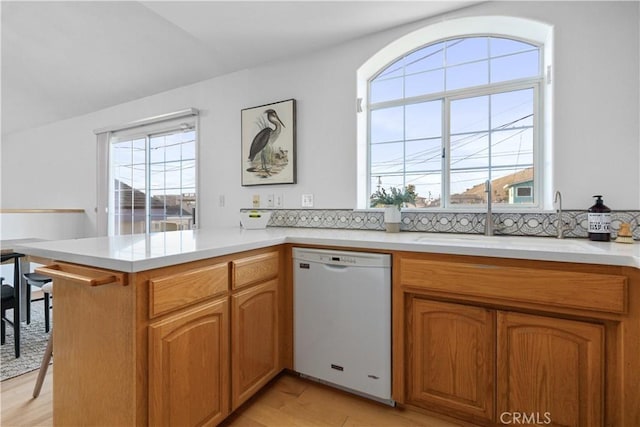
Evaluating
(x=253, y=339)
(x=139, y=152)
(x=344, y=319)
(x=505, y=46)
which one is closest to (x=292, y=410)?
(x=253, y=339)

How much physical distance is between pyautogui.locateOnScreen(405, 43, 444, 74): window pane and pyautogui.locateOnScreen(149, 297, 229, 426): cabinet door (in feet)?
6.86

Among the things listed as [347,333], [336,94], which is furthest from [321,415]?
[336,94]

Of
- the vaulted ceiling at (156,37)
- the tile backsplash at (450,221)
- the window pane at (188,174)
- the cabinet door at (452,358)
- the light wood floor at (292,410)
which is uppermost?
the vaulted ceiling at (156,37)

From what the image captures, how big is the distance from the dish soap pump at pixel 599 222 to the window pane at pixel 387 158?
113cm

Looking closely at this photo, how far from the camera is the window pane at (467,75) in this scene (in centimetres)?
204

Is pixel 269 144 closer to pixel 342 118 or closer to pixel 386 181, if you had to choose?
pixel 342 118

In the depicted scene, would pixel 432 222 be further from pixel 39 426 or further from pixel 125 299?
pixel 39 426

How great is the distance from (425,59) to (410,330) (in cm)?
191

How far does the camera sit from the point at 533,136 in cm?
192

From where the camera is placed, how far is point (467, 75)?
210cm

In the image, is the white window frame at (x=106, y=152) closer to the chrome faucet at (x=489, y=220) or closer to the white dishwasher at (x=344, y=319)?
the white dishwasher at (x=344, y=319)

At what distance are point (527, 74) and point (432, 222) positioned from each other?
43.6 inches

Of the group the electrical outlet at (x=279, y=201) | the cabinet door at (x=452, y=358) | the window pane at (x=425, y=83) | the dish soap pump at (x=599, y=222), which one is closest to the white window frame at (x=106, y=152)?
the electrical outlet at (x=279, y=201)

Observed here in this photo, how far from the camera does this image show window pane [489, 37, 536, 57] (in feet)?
6.42
